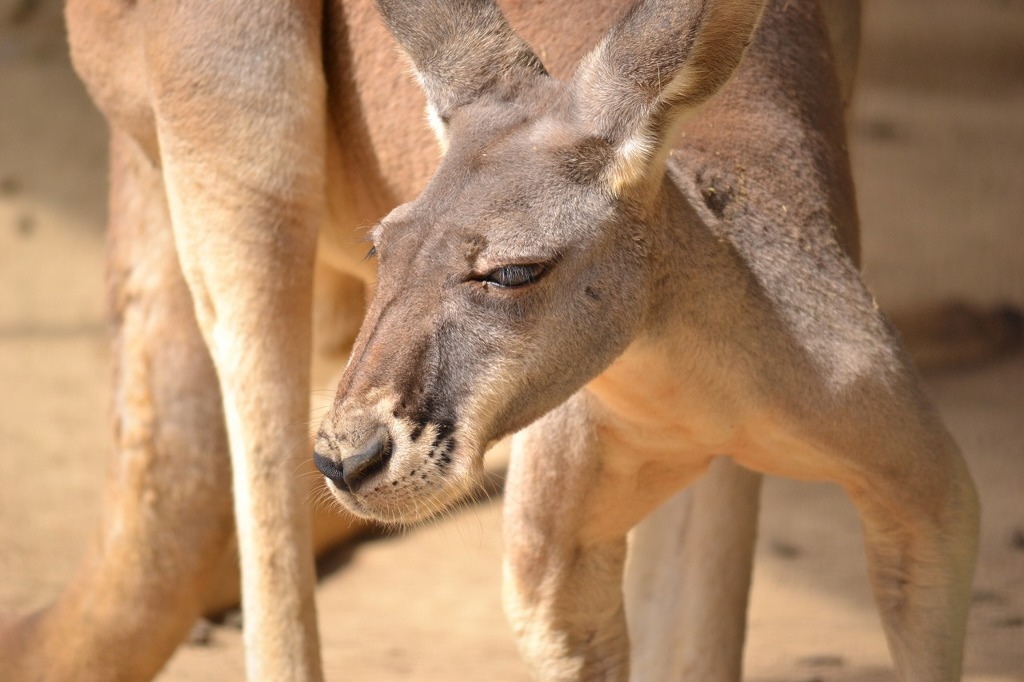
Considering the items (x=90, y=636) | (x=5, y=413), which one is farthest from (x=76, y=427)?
(x=90, y=636)

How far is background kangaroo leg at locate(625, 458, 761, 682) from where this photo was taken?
371cm

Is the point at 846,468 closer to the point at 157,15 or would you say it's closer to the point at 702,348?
the point at 702,348

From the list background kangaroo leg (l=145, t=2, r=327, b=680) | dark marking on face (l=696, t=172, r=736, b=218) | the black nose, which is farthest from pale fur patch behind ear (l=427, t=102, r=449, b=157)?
background kangaroo leg (l=145, t=2, r=327, b=680)

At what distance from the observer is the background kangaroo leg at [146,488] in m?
3.96

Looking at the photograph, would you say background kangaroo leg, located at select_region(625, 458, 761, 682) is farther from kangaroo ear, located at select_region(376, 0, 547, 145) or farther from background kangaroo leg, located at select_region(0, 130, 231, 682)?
kangaroo ear, located at select_region(376, 0, 547, 145)

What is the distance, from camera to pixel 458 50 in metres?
2.65

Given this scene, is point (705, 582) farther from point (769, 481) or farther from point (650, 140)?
point (769, 481)

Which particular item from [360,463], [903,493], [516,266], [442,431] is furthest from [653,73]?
[903,493]

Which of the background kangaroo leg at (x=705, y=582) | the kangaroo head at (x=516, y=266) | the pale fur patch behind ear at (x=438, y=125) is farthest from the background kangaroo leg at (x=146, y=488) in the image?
the kangaroo head at (x=516, y=266)

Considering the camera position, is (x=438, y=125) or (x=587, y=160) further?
(x=438, y=125)

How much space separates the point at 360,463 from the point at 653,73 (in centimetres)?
79

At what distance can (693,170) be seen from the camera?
2826 mm

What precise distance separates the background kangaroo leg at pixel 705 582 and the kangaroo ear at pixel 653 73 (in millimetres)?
1408

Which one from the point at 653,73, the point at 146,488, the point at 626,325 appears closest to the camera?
the point at 653,73
